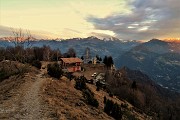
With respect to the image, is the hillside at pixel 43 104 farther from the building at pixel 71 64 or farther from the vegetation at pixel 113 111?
the building at pixel 71 64

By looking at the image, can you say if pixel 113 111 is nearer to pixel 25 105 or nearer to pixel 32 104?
pixel 32 104

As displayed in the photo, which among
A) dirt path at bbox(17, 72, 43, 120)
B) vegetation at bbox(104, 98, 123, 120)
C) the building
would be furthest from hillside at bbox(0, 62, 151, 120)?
the building

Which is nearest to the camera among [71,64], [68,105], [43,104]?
[43,104]

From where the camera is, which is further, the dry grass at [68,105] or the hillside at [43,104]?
the dry grass at [68,105]

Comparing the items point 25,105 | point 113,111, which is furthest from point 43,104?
point 113,111

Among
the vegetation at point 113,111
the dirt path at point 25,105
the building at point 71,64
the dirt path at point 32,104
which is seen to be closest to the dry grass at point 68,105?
the dirt path at point 25,105

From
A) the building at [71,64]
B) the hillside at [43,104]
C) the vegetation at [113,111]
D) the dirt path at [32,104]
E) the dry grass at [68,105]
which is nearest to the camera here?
the dirt path at [32,104]

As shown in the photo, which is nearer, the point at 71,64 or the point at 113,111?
the point at 113,111

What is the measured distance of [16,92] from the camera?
37812 millimetres

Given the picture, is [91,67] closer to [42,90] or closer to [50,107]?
[42,90]

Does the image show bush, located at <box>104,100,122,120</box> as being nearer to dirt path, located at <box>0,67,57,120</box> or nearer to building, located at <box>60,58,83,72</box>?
dirt path, located at <box>0,67,57,120</box>

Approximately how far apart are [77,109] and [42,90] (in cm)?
787

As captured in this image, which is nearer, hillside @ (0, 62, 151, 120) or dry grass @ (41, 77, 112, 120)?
hillside @ (0, 62, 151, 120)

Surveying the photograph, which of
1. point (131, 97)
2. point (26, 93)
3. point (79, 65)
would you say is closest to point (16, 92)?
point (26, 93)
